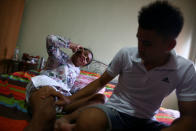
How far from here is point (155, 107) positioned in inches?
36.3

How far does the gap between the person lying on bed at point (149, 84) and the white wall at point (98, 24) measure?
94.1 inches

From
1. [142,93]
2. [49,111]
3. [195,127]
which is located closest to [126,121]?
[142,93]

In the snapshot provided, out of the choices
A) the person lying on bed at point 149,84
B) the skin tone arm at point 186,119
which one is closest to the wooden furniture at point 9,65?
the person lying on bed at point 149,84

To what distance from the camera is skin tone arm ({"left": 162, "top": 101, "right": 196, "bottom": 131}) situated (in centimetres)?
73

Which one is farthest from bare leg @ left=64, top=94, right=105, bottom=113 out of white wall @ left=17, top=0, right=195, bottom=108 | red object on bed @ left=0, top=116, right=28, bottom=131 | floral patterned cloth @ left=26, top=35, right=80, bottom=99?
white wall @ left=17, top=0, right=195, bottom=108

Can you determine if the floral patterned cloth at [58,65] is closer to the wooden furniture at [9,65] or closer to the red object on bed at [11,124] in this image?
the red object on bed at [11,124]

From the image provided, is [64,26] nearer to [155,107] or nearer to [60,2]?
[60,2]

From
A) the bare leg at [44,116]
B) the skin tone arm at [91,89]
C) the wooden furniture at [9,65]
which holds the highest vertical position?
the skin tone arm at [91,89]

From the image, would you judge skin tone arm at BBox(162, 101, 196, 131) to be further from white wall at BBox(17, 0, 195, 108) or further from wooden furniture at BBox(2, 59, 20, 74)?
wooden furniture at BBox(2, 59, 20, 74)

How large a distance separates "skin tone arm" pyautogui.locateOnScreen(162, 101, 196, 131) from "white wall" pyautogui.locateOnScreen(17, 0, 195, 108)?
8.48 ft

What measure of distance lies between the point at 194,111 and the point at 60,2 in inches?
132

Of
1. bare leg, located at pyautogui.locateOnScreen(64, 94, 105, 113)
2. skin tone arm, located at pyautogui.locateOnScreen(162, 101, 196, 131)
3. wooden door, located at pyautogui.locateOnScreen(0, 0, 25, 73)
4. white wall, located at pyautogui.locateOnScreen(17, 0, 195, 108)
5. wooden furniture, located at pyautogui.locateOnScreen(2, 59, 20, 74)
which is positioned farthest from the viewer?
white wall, located at pyautogui.locateOnScreen(17, 0, 195, 108)

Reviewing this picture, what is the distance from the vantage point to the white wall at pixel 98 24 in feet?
10.8

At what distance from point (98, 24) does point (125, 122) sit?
9.07ft
